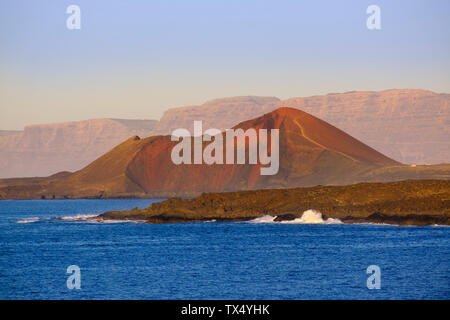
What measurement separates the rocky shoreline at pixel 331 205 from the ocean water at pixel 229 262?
343 centimetres

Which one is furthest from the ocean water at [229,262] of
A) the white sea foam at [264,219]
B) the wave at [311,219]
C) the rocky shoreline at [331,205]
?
the white sea foam at [264,219]

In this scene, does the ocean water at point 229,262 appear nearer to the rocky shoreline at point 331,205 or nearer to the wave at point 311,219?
the rocky shoreline at point 331,205

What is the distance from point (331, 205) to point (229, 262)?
4658 centimetres

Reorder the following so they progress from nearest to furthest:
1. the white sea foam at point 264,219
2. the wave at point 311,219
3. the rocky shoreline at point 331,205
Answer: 1. the rocky shoreline at point 331,205
2. the wave at point 311,219
3. the white sea foam at point 264,219

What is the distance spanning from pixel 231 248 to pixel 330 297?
27.6 metres

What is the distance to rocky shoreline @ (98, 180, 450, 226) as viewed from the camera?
90.1 meters

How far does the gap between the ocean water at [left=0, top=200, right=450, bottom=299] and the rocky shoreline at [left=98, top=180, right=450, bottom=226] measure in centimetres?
343

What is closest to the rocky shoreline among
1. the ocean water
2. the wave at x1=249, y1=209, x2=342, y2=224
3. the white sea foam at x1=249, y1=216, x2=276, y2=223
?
the wave at x1=249, y1=209, x2=342, y2=224

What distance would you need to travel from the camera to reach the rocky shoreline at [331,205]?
90062 mm

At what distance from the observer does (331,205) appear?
101 m

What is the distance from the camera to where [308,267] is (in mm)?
52438
